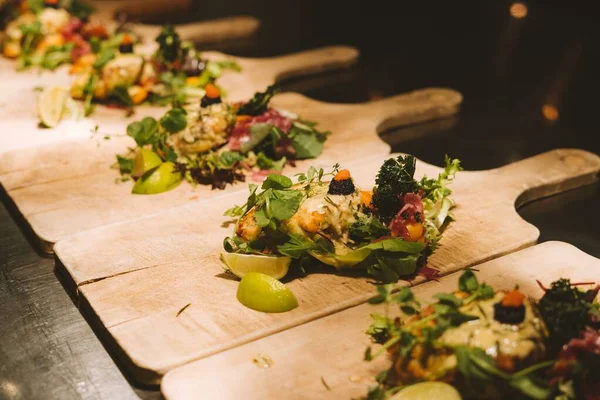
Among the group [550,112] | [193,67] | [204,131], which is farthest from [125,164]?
[550,112]

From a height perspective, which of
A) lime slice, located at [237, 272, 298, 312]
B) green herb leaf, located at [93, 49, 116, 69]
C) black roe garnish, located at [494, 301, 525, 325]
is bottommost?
lime slice, located at [237, 272, 298, 312]

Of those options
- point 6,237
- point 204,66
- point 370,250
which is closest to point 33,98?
point 204,66

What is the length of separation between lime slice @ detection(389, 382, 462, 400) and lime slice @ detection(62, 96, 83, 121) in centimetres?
280

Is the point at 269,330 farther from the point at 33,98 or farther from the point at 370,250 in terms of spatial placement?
the point at 33,98

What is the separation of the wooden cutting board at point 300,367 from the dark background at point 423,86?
183 millimetres

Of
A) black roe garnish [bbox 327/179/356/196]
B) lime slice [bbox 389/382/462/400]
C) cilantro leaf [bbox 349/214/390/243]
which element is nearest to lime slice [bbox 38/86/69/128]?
black roe garnish [bbox 327/179/356/196]

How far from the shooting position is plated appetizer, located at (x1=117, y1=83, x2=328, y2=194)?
11.3 feet

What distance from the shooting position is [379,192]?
2701 millimetres

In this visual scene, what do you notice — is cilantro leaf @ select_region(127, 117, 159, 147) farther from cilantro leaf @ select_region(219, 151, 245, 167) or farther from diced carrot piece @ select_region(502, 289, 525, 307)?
diced carrot piece @ select_region(502, 289, 525, 307)

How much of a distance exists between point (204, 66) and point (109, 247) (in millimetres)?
1975

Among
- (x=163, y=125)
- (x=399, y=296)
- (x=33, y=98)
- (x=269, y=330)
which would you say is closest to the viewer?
(x=399, y=296)

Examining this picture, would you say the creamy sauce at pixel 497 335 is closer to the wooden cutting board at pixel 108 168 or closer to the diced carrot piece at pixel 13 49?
the wooden cutting board at pixel 108 168

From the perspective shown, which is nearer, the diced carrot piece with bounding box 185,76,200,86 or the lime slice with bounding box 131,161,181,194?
the lime slice with bounding box 131,161,181,194

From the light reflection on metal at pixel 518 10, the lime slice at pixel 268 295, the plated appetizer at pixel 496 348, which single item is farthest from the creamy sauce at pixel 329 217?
the light reflection on metal at pixel 518 10
